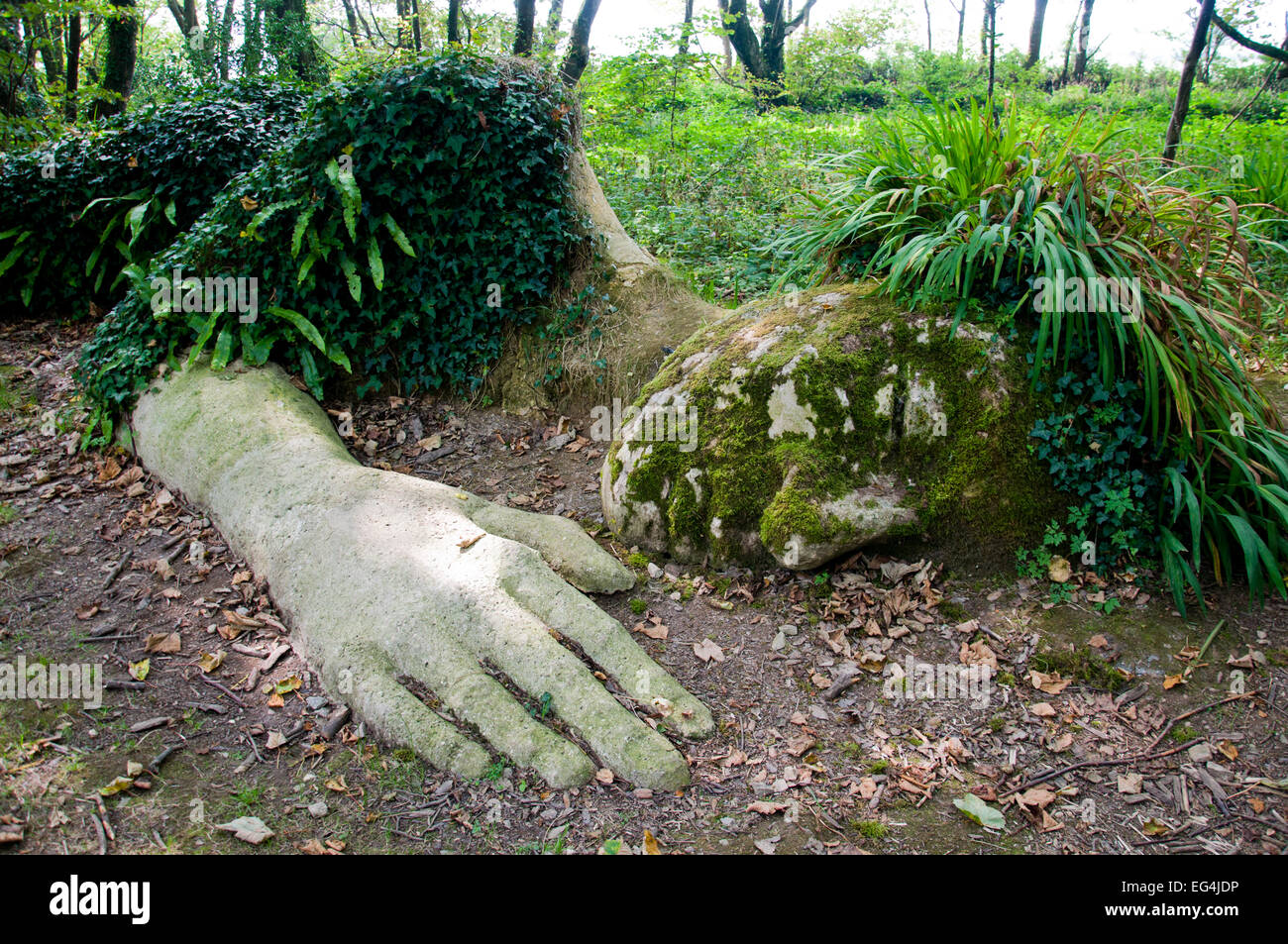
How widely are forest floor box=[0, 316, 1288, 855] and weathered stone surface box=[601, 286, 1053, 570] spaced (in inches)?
11.8

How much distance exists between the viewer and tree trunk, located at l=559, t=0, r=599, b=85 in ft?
33.8

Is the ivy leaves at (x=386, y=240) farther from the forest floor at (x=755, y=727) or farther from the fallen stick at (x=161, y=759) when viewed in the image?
the fallen stick at (x=161, y=759)

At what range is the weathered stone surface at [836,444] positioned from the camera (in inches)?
168

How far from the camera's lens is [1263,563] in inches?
156

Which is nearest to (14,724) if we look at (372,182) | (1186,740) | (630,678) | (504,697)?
(504,697)

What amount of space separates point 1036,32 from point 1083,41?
6.21 ft

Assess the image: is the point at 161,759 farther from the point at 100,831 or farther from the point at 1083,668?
the point at 1083,668

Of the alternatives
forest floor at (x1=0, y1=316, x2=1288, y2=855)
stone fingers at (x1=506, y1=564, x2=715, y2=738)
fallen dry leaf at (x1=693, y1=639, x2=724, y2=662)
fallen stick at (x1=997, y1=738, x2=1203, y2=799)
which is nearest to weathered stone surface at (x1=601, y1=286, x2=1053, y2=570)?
forest floor at (x1=0, y1=316, x2=1288, y2=855)

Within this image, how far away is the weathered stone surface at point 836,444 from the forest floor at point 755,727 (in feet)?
0.98

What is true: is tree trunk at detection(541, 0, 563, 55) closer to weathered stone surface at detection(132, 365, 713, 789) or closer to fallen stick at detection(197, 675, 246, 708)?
weathered stone surface at detection(132, 365, 713, 789)

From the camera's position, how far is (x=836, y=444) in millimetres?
4418

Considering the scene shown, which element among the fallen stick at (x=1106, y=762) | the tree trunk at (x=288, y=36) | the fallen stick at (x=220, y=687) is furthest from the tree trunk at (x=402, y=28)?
the fallen stick at (x=1106, y=762)

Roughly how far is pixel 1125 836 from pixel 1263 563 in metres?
1.87

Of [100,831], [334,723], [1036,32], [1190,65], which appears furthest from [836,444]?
[1036,32]
